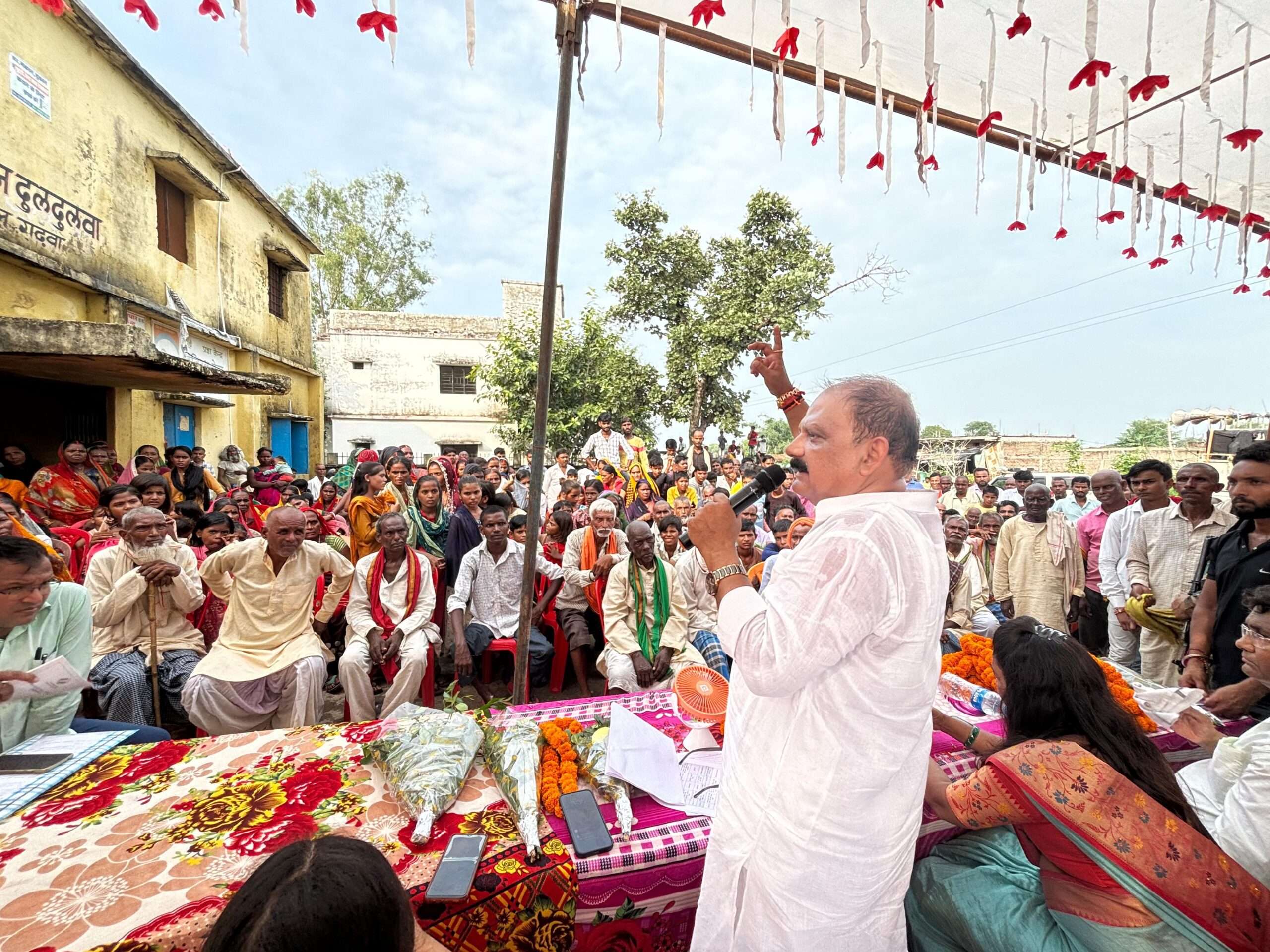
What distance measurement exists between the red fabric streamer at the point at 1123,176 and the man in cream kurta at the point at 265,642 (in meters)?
5.77

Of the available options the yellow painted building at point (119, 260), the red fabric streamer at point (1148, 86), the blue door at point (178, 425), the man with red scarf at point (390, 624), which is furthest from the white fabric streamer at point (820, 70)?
the blue door at point (178, 425)

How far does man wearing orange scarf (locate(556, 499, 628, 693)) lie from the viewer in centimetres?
462

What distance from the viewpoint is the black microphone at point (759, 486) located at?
5.74 feet

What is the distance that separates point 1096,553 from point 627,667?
4.45 m

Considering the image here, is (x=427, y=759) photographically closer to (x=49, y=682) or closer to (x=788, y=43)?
(x=49, y=682)

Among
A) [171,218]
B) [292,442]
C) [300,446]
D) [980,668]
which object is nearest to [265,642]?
[980,668]

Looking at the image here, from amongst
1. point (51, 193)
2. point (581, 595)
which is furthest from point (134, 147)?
point (581, 595)

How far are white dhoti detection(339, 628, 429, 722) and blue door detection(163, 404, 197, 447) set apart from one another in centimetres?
881

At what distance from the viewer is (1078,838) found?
1561mm

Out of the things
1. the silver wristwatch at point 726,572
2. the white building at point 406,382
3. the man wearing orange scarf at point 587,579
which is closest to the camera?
the silver wristwatch at point 726,572

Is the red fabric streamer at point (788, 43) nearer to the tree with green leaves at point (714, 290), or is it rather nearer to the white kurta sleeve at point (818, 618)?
the white kurta sleeve at point (818, 618)

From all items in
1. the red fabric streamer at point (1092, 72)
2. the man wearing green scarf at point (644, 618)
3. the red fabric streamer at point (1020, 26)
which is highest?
the red fabric streamer at point (1020, 26)

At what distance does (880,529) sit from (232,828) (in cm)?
211

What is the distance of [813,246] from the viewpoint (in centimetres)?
1623
